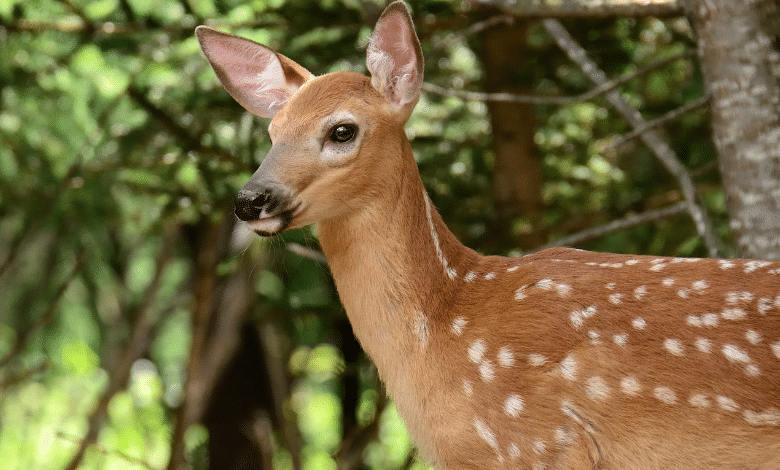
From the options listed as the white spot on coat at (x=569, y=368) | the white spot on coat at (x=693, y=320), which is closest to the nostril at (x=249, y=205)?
the white spot on coat at (x=569, y=368)

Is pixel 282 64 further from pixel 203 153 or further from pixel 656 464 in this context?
pixel 656 464

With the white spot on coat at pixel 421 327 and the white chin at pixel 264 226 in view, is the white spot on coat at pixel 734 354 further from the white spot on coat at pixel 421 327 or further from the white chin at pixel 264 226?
the white chin at pixel 264 226

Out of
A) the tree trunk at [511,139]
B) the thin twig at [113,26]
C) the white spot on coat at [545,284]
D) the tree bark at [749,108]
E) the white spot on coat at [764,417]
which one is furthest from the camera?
the tree trunk at [511,139]

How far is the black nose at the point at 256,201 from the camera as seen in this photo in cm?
211

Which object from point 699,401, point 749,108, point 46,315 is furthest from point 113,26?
point 699,401

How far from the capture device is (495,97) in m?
3.19

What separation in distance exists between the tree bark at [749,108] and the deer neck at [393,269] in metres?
1.17

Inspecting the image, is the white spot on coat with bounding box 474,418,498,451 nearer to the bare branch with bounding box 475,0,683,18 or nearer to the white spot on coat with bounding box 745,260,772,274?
the white spot on coat with bounding box 745,260,772,274

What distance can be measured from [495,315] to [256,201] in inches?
30.8

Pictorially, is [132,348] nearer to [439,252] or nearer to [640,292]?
[439,252]

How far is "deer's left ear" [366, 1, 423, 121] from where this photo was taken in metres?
2.33

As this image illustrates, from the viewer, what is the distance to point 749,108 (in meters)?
2.88

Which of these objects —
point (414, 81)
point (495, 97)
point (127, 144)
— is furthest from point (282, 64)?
point (127, 144)

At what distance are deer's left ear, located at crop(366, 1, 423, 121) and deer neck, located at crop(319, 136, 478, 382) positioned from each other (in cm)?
14
